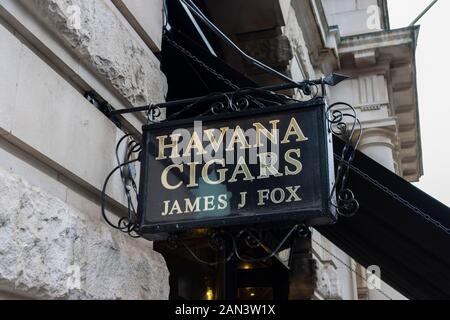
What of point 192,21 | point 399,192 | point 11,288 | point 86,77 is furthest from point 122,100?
point 399,192

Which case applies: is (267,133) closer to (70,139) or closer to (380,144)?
(70,139)

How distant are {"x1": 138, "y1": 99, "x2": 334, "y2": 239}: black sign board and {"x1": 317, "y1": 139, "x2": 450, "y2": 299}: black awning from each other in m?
1.33

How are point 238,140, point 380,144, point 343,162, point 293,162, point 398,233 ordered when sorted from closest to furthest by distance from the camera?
point 293,162 < point 238,140 < point 343,162 < point 398,233 < point 380,144

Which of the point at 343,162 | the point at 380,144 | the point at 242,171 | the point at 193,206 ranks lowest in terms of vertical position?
the point at 193,206

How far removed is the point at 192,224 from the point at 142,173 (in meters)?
0.45

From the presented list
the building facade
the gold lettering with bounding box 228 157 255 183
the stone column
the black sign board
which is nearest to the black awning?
the black sign board

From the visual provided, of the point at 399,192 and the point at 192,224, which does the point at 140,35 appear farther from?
the point at 399,192

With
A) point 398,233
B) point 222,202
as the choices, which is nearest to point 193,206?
point 222,202

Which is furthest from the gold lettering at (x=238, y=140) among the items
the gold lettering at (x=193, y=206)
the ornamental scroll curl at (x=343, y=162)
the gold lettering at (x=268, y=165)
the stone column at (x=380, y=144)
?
the stone column at (x=380, y=144)

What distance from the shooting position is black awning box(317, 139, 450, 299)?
4812mm

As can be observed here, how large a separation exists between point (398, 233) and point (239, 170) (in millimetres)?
2668

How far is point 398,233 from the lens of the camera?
542 centimetres

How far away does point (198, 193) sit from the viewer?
3279 millimetres

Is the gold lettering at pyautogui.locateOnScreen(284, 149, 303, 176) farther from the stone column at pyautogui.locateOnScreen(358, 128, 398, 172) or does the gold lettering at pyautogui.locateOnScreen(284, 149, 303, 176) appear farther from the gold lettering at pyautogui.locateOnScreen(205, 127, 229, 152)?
the stone column at pyautogui.locateOnScreen(358, 128, 398, 172)
